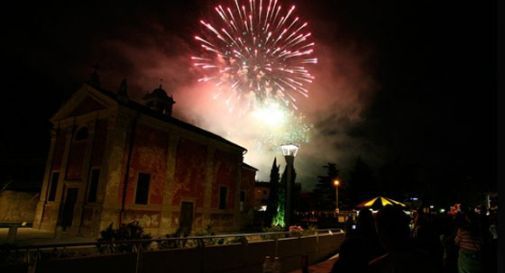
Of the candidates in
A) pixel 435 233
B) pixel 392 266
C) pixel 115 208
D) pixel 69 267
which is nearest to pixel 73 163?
pixel 115 208

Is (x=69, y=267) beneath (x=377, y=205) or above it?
beneath

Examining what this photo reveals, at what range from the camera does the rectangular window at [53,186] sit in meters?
22.7

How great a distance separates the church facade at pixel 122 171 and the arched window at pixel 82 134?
3 cm

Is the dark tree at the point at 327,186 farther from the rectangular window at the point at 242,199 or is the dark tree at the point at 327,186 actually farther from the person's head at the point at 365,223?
the person's head at the point at 365,223

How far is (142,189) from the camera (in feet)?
69.8

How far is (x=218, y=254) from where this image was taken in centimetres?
821

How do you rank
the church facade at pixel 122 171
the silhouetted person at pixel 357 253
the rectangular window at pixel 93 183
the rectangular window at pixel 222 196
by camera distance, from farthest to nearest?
the rectangular window at pixel 222 196 < the rectangular window at pixel 93 183 < the church facade at pixel 122 171 < the silhouetted person at pixel 357 253

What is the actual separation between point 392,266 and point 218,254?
20.8ft

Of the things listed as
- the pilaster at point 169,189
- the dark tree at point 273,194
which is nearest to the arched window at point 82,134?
the pilaster at point 169,189

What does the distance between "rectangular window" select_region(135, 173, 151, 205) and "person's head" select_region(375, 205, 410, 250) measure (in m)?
20.1

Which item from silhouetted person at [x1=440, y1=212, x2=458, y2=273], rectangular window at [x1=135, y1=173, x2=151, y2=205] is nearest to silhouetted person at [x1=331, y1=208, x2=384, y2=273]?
silhouetted person at [x1=440, y1=212, x2=458, y2=273]

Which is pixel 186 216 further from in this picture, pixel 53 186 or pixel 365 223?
pixel 365 223

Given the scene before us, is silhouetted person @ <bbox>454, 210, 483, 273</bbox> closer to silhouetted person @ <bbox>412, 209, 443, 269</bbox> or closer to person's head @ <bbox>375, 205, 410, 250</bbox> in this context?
silhouetted person @ <bbox>412, 209, 443, 269</bbox>

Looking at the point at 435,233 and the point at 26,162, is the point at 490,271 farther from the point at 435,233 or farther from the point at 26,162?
the point at 26,162
